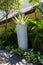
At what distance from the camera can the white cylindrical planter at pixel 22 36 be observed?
723cm

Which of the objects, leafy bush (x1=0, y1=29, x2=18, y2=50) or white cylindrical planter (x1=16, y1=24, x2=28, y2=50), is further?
leafy bush (x1=0, y1=29, x2=18, y2=50)

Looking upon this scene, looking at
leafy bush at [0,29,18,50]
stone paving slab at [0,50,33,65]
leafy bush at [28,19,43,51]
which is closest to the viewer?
stone paving slab at [0,50,33,65]

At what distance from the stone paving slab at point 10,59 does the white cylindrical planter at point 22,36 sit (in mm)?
590

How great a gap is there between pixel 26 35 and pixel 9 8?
1.46 m

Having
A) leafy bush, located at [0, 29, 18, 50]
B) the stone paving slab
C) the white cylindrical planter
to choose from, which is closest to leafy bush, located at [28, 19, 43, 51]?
the white cylindrical planter

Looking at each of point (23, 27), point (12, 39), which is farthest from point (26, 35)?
point (12, 39)

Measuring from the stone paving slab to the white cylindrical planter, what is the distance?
590 mm

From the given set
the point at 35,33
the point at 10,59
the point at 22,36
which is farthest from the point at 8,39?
the point at 10,59

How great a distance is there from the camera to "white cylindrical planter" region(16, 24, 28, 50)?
723 cm

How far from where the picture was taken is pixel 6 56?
6.79 meters

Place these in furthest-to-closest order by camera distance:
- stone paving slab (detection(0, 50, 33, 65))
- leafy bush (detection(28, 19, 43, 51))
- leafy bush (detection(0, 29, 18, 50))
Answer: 1. leafy bush (detection(0, 29, 18, 50))
2. leafy bush (detection(28, 19, 43, 51))
3. stone paving slab (detection(0, 50, 33, 65))

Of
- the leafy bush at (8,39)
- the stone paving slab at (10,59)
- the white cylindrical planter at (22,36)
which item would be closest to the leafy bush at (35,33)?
the white cylindrical planter at (22,36)

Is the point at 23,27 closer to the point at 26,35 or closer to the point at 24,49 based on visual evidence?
the point at 26,35

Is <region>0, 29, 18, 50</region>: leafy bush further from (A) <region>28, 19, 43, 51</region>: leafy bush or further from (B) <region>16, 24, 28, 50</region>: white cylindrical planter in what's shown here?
(A) <region>28, 19, 43, 51</region>: leafy bush
